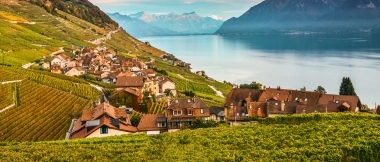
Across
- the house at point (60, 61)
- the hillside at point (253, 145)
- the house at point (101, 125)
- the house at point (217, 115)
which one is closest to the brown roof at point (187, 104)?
the house at point (217, 115)

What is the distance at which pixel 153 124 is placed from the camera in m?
41.7

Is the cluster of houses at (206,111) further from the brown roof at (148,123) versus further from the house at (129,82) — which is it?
the house at (129,82)

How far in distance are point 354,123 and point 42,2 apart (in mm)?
191169

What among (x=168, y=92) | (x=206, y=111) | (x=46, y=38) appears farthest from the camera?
(x=46, y=38)

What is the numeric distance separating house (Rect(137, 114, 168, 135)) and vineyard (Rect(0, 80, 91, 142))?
8213 mm

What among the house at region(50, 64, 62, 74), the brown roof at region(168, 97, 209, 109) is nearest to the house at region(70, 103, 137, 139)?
the brown roof at region(168, 97, 209, 109)

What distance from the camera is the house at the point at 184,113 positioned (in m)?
42.8

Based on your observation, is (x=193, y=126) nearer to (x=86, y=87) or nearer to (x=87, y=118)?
(x=87, y=118)

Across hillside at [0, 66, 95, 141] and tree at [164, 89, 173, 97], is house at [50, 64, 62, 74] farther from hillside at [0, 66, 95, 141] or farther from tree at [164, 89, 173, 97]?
tree at [164, 89, 173, 97]

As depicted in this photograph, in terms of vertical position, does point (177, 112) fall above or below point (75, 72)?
below

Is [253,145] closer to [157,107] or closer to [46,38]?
[157,107]

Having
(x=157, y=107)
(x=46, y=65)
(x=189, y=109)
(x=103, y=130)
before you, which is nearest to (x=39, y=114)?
(x=103, y=130)

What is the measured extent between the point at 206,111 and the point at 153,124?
665cm

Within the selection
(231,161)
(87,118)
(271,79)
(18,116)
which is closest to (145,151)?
(231,161)
